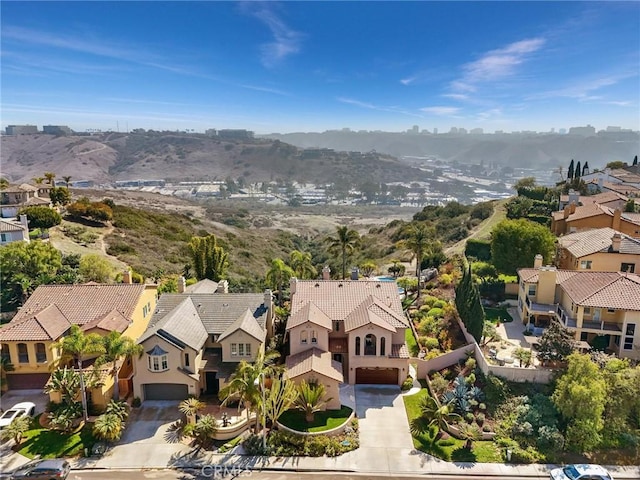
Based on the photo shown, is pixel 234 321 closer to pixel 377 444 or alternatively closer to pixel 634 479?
pixel 377 444

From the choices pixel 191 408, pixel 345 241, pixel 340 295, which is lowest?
pixel 191 408

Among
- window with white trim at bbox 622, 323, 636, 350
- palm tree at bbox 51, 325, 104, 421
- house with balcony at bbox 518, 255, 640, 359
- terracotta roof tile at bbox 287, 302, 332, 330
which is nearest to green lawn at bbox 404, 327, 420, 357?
→ terracotta roof tile at bbox 287, 302, 332, 330

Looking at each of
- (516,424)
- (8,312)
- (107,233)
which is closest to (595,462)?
(516,424)

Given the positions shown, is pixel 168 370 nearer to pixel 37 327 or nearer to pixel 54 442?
pixel 54 442

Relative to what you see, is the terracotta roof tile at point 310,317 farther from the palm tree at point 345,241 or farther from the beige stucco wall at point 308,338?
the palm tree at point 345,241

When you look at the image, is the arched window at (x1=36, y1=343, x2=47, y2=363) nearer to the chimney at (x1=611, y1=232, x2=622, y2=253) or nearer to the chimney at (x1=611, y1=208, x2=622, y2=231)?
the chimney at (x1=611, y1=232, x2=622, y2=253)

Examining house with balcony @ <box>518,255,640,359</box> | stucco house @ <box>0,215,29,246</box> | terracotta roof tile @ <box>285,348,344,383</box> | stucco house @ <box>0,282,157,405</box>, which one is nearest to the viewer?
terracotta roof tile @ <box>285,348,344,383</box>

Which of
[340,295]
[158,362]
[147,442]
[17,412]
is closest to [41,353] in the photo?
[17,412]
